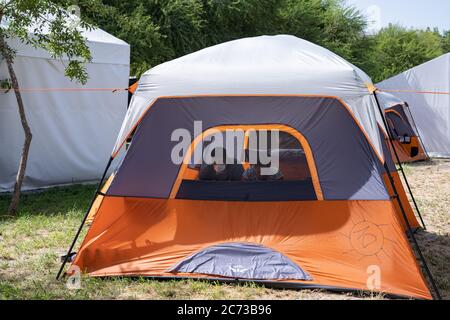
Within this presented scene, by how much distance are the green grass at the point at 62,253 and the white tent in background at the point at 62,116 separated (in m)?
0.45

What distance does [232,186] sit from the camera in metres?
4.84

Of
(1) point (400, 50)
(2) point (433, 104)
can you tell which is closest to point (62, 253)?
(2) point (433, 104)

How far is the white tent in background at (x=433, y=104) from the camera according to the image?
1475 cm

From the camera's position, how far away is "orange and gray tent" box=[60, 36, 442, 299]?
453 centimetres

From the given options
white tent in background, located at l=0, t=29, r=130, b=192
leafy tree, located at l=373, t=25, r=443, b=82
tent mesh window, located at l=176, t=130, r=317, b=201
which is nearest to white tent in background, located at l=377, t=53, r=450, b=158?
white tent in background, located at l=0, t=29, r=130, b=192

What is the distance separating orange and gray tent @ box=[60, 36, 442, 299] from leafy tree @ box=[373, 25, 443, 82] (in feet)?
75.6

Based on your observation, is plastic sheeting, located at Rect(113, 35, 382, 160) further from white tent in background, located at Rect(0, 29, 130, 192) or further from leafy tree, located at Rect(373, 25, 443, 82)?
leafy tree, located at Rect(373, 25, 443, 82)

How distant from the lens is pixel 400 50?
28.4m

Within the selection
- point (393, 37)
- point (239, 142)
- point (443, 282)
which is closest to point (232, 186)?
point (239, 142)
